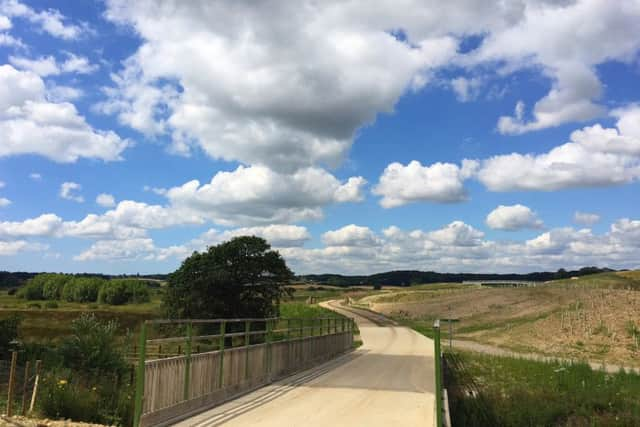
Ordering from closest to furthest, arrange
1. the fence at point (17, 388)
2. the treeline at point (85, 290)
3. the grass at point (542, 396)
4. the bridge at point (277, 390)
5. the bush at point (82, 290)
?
the bridge at point (277, 390)
the fence at point (17, 388)
the grass at point (542, 396)
the treeline at point (85, 290)
the bush at point (82, 290)

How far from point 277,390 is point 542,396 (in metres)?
9.02

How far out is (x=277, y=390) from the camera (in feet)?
45.5

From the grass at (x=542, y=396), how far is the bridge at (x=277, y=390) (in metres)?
1.40

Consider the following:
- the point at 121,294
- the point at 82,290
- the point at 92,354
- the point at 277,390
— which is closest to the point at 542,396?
the point at 277,390

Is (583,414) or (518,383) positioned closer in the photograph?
(583,414)

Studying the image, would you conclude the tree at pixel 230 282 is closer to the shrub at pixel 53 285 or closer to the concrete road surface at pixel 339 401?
the concrete road surface at pixel 339 401

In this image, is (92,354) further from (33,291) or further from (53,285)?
(33,291)

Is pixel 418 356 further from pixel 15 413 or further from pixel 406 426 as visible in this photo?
pixel 15 413

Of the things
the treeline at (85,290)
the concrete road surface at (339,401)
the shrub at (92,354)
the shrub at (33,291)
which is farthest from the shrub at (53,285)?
the concrete road surface at (339,401)

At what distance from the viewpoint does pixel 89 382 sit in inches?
502

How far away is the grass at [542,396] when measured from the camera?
16062 mm

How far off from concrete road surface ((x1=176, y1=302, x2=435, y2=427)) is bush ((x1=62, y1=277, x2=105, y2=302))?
13646 cm

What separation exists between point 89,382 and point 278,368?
529 cm

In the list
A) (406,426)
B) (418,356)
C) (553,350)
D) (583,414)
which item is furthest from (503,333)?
(406,426)
